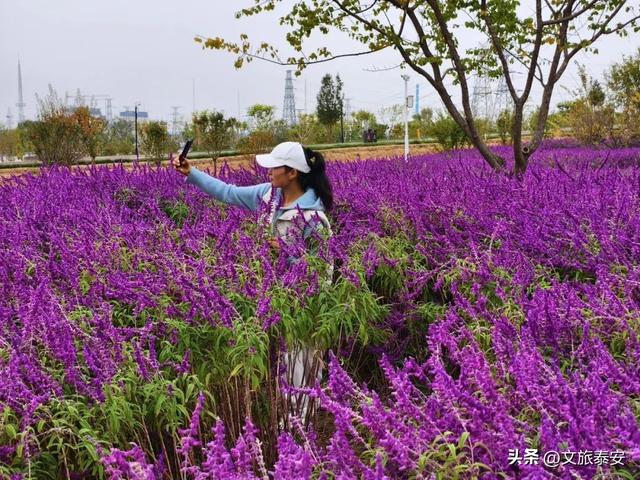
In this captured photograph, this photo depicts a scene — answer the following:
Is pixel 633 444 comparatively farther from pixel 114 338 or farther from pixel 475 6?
pixel 475 6

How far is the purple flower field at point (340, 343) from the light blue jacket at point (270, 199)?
16 centimetres

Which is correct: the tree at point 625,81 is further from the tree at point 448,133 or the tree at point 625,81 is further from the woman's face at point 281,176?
the woman's face at point 281,176

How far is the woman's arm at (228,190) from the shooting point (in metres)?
4.50

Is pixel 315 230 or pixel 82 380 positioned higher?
pixel 315 230

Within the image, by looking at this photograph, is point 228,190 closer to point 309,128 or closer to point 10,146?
point 309,128

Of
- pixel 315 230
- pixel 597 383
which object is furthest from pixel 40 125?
pixel 597 383

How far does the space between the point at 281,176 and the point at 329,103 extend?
45226 millimetres

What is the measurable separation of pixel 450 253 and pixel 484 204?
0.87m

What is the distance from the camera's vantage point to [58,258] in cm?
381

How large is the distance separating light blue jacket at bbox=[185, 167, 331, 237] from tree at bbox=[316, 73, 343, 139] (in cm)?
4356

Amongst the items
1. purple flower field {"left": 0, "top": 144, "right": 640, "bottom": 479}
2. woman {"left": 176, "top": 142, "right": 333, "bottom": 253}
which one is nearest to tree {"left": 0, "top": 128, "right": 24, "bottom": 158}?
purple flower field {"left": 0, "top": 144, "right": 640, "bottom": 479}

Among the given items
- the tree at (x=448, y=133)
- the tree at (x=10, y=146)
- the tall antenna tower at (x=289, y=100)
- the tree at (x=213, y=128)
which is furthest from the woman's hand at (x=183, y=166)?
the tall antenna tower at (x=289, y=100)

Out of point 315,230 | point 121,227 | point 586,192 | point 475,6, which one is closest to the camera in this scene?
point 315,230

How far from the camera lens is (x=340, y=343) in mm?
2971
